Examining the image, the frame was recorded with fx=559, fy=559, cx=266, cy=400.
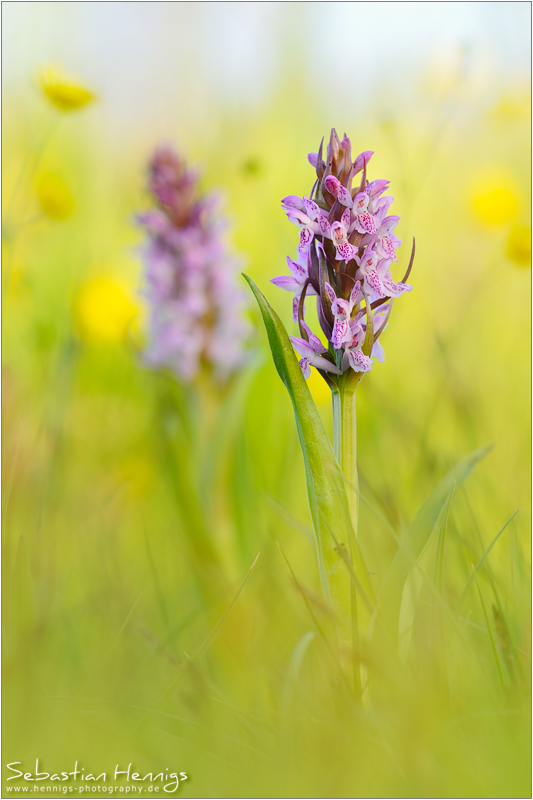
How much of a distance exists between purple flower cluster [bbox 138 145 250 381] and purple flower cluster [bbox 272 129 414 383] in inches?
41.0

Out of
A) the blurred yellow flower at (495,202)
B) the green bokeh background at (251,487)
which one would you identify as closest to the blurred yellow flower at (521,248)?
the green bokeh background at (251,487)

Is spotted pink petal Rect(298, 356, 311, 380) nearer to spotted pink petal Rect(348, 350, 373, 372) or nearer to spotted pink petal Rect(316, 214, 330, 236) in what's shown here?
spotted pink petal Rect(348, 350, 373, 372)

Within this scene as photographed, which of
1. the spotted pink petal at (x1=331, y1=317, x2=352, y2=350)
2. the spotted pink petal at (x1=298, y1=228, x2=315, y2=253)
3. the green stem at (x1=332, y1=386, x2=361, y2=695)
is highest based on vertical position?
the spotted pink petal at (x1=298, y1=228, x2=315, y2=253)

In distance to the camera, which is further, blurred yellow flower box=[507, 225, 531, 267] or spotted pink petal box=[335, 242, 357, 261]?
blurred yellow flower box=[507, 225, 531, 267]

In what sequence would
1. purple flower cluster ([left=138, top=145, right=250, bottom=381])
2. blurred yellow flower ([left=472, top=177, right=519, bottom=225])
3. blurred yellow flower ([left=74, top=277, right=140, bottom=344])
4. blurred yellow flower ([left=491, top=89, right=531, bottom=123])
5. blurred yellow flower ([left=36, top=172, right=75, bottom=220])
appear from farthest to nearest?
blurred yellow flower ([left=491, top=89, right=531, bottom=123]) < blurred yellow flower ([left=472, top=177, right=519, bottom=225]) < blurred yellow flower ([left=74, top=277, right=140, bottom=344]) < blurred yellow flower ([left=36, top=172, right=75, bottom=220]) < purple flower cluster ([left=138, top=145, right=250, bottom=381])

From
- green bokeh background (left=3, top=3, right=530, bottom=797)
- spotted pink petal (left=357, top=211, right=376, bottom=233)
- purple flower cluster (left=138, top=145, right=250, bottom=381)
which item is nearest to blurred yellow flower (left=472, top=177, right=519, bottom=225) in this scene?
green bokeh background (left=3, top=3, right=530, bottom=797)

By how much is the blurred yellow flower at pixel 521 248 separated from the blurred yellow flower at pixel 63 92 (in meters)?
1.71

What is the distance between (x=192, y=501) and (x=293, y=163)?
2.73 m

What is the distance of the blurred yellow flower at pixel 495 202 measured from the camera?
2826mm

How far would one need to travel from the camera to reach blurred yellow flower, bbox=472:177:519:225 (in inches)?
111

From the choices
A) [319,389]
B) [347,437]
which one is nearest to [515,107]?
[319,389]

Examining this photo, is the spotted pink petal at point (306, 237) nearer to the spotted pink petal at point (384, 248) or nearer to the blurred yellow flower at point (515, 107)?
the spotted pink petal at point (384, 248)

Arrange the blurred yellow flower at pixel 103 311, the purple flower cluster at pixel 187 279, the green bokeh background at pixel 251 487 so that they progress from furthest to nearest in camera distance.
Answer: the blurred yellow flower at pixel 103 311
the purple flower cluster at pixel 187 279
the green bokeh background at pixel 251 487

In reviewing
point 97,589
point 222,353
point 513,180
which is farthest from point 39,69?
point 513,180
